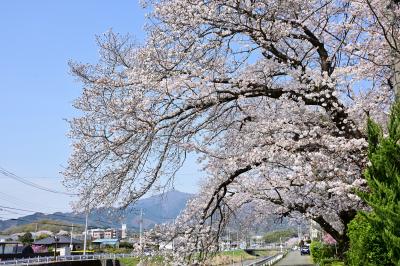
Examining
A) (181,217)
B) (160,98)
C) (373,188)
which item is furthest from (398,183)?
(181,217)

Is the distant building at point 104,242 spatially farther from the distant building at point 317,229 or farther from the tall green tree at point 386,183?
the tall green tree at point 386,183

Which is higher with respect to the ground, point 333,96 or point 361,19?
point 361,19

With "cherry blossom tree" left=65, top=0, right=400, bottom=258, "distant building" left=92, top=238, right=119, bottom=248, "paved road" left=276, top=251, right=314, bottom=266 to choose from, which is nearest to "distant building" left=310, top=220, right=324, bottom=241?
"paved road" left=276, top=251, right=314, bottom=266

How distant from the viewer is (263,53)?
346 inches

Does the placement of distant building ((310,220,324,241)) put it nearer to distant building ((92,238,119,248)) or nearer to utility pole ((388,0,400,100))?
utility pole ((388,0,400,100))

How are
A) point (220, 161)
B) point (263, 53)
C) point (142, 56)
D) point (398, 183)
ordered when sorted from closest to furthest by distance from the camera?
point (398, 183) → point (142, 56) → point (263, 53) → point (220, 161)

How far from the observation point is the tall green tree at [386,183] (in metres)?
4.86

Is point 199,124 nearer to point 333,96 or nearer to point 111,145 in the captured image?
point 111,145

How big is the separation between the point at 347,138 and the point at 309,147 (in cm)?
68

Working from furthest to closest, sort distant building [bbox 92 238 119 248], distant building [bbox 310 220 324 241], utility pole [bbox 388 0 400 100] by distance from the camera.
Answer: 1. distant building [bbox 92 238 119 248]
2. distant building [bbox 310 220 324 241]
3. utility pole [bbox 388 0 400 100]

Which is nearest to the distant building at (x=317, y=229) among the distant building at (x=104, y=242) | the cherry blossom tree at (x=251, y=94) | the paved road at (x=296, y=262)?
the paved road at (x=296, y=262)

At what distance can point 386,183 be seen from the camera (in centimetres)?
514

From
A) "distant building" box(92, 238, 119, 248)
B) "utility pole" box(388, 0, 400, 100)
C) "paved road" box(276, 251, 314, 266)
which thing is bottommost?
"paved road" box(276, 251, 314, 266)

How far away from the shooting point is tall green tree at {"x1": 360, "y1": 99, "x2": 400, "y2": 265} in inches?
191
